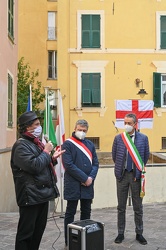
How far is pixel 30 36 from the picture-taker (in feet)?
92.5

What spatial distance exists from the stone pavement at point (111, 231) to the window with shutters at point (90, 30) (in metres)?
13.5

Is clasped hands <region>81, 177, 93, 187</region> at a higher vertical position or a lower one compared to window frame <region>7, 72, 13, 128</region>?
lower

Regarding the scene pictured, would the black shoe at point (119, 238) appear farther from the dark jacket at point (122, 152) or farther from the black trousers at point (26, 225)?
the black trousers at point (26, 225)

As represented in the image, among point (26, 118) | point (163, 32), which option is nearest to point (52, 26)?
point (163, 32)

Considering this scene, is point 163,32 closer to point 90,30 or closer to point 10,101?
point 90,30

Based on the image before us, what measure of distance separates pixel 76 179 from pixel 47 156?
4.40ft

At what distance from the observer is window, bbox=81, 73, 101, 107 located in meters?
21.5

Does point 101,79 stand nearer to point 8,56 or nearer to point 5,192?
point 8,56

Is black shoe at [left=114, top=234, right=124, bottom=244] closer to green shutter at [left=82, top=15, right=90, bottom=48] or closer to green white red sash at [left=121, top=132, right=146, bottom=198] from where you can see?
green white red sash at [left=121, top=132, right=146, bottom=198]

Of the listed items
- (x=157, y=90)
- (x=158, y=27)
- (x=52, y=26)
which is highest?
(x=52, y=26)

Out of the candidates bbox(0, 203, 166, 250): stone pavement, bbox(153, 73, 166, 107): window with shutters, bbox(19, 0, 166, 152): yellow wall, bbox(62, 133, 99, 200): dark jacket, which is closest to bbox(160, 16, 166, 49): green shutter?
bbox(19, 0, 166, 152): yellow wall

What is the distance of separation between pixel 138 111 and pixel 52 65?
1845cm

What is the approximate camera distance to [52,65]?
29.0m

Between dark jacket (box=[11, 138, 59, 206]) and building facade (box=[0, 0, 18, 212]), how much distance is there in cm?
574
